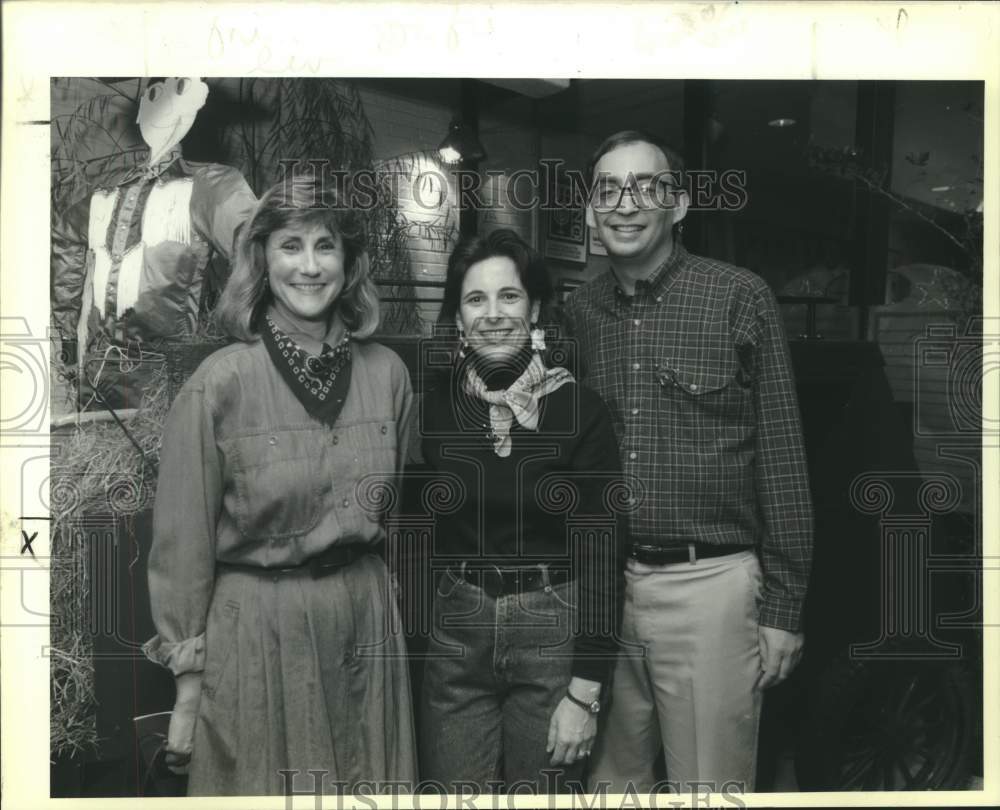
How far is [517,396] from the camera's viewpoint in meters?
2.79

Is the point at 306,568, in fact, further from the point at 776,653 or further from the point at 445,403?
the point at 776,653

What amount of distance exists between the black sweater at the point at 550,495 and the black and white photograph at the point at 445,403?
0.5 inches

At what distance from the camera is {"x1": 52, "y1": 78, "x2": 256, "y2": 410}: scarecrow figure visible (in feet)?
9.33

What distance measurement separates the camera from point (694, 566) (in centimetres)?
281

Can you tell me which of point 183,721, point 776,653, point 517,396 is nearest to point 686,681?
point 776,653

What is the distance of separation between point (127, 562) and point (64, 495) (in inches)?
12.7

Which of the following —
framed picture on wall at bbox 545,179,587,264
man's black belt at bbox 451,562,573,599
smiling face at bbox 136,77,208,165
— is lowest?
man's black belt at bbox 451,562,573,599

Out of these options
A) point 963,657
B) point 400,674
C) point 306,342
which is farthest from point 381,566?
point 963,657

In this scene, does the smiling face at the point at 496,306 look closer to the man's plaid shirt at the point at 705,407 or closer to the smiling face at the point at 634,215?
the man's plaid shirt at the point at 705,407

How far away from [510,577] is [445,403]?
61 cm

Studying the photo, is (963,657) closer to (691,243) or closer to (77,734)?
(691,243)

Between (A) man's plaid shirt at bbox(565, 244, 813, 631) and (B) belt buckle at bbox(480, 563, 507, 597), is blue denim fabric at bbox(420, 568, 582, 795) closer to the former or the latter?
(B) belt buckle at bbox(480, 563, 507, 597)

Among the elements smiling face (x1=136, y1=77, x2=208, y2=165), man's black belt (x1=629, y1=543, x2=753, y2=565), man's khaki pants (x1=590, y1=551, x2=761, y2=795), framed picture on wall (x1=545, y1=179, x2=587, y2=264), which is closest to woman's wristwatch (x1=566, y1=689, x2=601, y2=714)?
man's khaki pants (x1=590, y1=551, x2=761, y2=795)

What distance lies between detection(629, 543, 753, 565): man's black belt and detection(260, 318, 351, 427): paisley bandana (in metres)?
1.13
